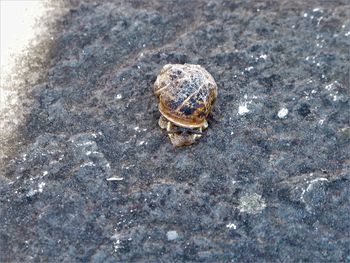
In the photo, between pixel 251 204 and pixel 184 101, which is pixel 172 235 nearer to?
pixel 251 204

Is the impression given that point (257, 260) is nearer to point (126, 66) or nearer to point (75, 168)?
point (75, 168)

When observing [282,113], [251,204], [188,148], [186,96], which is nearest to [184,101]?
[186,96]

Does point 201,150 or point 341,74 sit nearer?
point 201,150

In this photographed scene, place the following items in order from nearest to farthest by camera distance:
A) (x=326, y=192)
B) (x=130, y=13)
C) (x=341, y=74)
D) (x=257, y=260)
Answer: (x=257, y=260) < (x=326, y=192) < (x=341, y=74) < (x=130, y=13)

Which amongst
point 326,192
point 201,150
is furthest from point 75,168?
point 326,192

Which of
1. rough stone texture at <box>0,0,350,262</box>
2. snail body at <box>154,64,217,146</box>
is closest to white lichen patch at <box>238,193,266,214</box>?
rough stone texture at <box>0,0,350,262</box>

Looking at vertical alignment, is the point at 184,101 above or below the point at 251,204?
above
